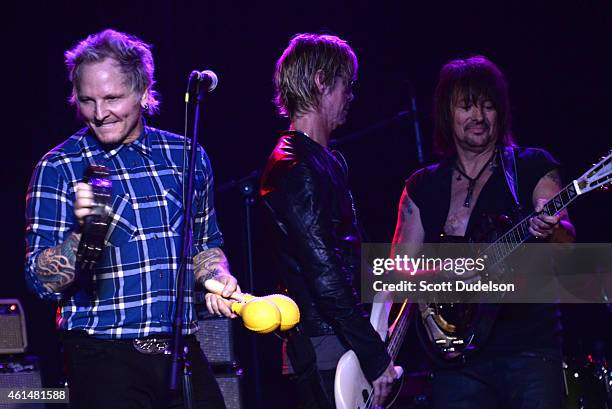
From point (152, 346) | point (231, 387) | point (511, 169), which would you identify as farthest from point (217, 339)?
point (511, 169)

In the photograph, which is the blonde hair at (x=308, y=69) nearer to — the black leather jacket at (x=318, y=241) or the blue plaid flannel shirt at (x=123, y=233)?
the black leather jacket at (x=318, y=241)

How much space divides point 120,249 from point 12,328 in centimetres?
175

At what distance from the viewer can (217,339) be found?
198 inches

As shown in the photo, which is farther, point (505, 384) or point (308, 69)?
point (308, 69)

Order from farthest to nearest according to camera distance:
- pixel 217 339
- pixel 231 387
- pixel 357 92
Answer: pixel 357 92 → pixel 217 339 → pixel 231 387

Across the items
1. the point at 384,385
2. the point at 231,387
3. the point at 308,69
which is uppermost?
the point at 308,69

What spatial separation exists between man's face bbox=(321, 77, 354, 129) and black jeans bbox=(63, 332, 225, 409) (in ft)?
4.80

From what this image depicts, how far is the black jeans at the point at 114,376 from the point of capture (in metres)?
2.89

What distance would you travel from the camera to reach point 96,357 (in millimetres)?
2912

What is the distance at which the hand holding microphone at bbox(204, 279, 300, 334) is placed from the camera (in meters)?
2.52

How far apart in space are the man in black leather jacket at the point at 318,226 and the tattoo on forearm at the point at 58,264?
1.06 meters

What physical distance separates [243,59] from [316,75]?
2.48 meters

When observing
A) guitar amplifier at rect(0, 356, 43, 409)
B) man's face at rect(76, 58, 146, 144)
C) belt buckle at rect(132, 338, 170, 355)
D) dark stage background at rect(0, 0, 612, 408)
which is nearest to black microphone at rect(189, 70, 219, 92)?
man's face at rect(76, 58, 146, 144)

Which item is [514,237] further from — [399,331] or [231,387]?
[231,387]
